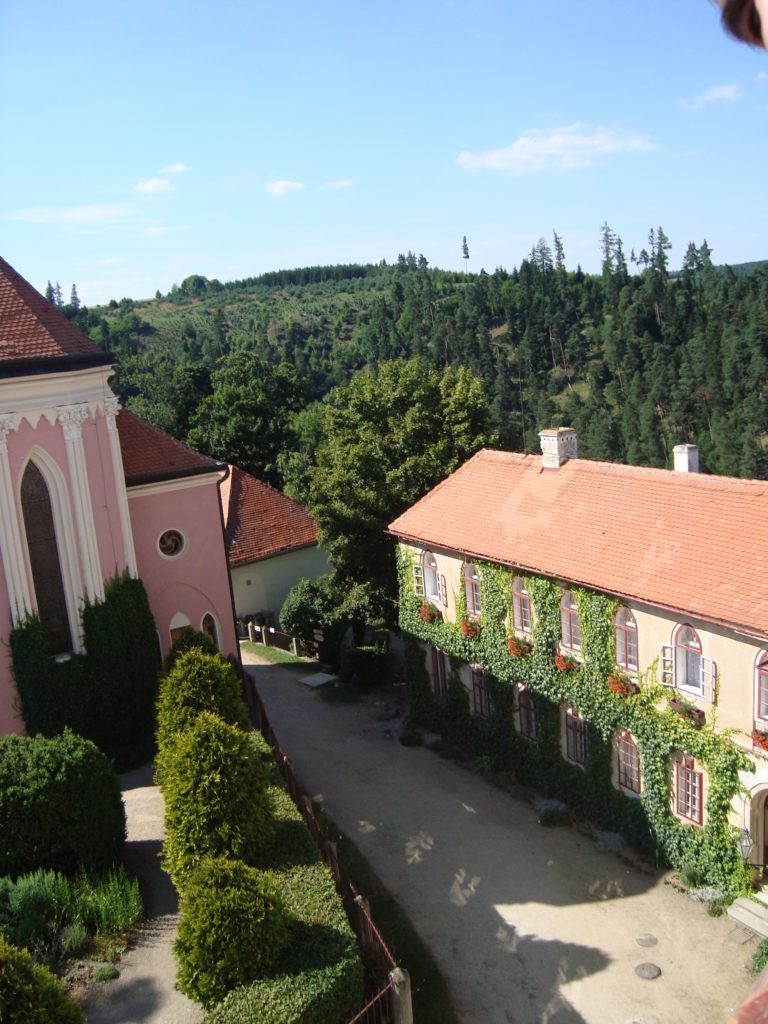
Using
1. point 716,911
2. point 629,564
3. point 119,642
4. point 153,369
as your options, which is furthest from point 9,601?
point 153,369

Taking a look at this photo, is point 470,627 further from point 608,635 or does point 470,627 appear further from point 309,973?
point 309,973

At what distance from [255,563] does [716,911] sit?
25431mm

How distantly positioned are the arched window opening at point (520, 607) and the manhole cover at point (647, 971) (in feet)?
26.5

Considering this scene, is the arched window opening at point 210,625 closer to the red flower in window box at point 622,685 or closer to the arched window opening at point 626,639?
the red flower in window box at point 622,685

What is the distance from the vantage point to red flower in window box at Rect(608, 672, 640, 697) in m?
19.4

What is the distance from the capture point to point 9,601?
70.0 feet

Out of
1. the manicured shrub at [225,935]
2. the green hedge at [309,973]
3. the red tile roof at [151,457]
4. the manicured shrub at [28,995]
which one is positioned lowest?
the green hedge at [309,973]

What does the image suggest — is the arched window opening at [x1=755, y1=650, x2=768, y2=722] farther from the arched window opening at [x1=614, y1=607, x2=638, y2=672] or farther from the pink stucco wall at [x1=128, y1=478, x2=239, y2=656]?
the pink stucco wall at [x1=128, y1=478, x2=239, y2=656]

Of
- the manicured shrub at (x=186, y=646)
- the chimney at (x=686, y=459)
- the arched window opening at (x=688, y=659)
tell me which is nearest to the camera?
the arched window opening at (x=688, y=659)

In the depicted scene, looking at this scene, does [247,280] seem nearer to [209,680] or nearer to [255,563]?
[255,563]

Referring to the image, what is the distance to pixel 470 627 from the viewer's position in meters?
24.2

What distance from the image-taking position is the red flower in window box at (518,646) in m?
22.3

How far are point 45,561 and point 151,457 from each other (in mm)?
4475

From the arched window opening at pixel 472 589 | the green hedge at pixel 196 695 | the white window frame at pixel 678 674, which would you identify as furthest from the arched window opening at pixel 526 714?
the green hedge at pixel 196 695
